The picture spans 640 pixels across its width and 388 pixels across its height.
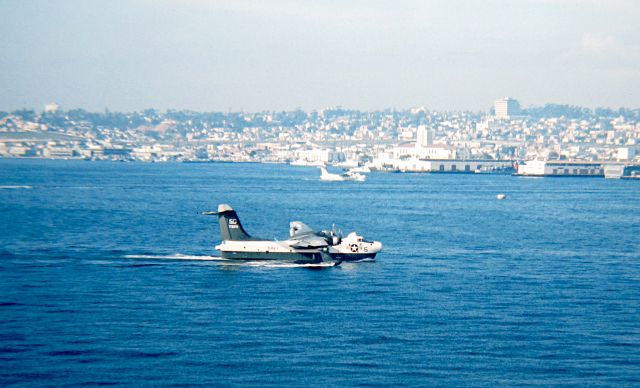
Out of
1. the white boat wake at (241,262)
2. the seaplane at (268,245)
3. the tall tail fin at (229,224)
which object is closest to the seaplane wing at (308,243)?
the seaplane at (268,245)

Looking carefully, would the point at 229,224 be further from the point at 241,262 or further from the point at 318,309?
the point at 318,309

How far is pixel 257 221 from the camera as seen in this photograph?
75.4m

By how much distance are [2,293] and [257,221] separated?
3763 centimetres

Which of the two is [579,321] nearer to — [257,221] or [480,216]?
[257,221]

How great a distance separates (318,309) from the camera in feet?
121

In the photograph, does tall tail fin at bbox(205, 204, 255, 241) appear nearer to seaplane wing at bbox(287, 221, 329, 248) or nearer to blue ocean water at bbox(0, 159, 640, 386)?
blue ocean water at bbox(0, 159, 640, 386)

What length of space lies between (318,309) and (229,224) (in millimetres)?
12831

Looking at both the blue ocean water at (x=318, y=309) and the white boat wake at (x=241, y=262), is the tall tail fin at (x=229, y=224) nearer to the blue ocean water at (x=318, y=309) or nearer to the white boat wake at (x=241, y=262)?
the white boat wake at (x=241, y=262)

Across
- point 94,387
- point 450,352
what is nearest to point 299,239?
point 450,352

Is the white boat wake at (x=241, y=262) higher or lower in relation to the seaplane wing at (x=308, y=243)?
lower

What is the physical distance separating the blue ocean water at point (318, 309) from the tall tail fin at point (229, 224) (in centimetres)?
156

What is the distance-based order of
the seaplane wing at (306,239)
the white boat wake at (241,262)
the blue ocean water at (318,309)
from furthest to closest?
the seaplane wing at (306,239) < the white boat wake at (241,262) < the blue ocean water at (318,309)

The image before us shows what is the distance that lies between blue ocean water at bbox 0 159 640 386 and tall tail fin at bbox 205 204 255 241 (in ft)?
5.13

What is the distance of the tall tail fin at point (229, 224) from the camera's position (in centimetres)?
4838
